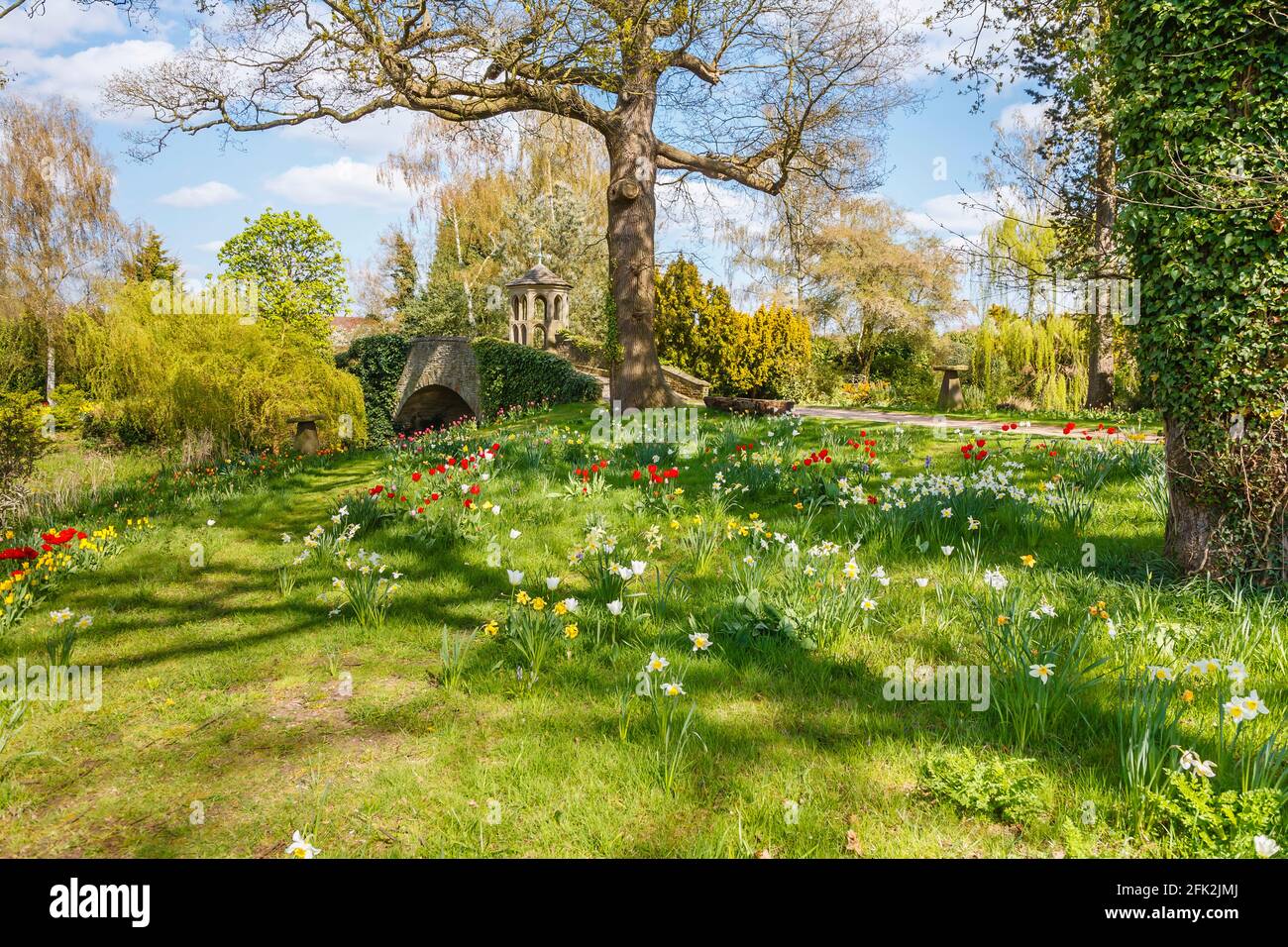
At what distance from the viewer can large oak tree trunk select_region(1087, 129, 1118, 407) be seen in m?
14.2

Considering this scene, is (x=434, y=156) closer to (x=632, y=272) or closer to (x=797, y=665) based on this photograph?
(x=632, y=272)

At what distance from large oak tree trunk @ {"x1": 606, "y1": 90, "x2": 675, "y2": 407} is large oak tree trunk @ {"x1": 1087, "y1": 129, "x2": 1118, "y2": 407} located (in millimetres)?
8157

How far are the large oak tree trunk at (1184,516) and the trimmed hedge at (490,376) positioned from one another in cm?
1464

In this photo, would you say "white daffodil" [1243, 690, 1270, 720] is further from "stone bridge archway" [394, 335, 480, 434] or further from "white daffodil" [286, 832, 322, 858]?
"stone bridge archway" [394, 335, 480, 434]

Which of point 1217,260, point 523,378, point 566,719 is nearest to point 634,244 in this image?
point 523,378

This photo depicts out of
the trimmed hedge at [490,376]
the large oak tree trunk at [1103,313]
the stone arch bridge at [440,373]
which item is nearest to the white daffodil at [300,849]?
the large oak tree trunk at [1103,313]

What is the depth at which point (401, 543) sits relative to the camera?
5680mm

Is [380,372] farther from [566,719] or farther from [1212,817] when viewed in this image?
[1212,817]

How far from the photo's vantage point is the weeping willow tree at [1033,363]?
19.5 meters

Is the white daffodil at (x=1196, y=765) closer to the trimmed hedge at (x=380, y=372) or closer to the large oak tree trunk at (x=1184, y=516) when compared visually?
the large oak tree trunk at (x=1184, y=516)

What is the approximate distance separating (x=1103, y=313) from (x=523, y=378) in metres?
14.0

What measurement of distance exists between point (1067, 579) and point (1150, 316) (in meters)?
1.66

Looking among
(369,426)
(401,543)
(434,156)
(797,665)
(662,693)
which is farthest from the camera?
(434,156)
